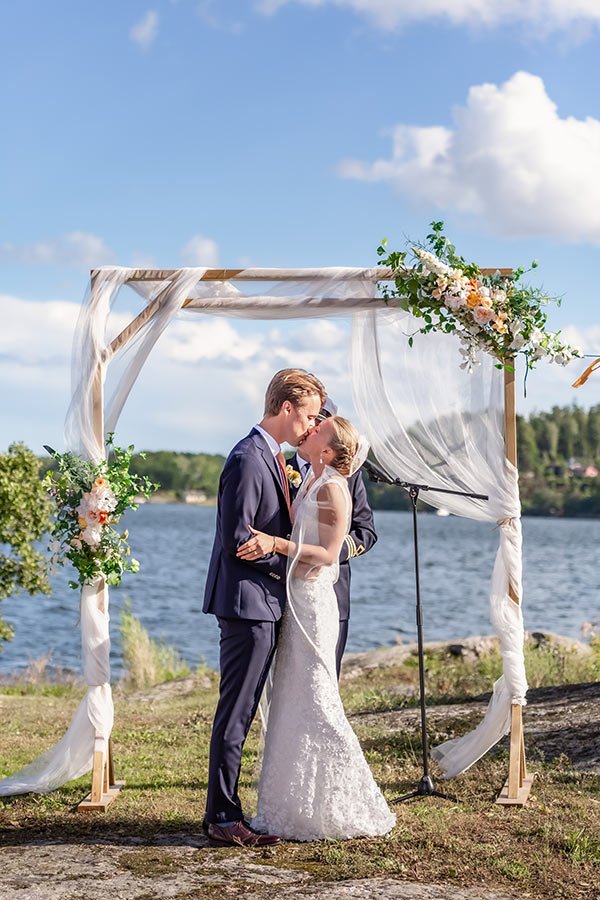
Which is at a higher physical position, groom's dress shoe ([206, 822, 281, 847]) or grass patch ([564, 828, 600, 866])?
groom's dress shoe ([206, 822, 281, 847])

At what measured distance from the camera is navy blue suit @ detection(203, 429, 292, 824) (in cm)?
435

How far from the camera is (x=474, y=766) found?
599 centimetres

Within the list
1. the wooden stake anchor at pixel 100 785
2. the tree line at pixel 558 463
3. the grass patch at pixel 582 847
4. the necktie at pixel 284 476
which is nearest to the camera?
the grass patch at pixel 582 847

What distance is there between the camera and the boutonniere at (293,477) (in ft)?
15.9

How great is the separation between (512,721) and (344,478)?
1.89 m

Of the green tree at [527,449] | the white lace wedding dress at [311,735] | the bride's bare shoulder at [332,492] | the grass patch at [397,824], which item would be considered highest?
the green tree at [527,449]

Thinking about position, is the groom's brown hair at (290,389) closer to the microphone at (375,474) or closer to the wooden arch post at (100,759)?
the microphone at (375,474)

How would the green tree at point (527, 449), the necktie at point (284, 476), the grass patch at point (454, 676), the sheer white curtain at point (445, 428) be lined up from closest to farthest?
Result: 1. the necktie at point (284, 476)
2. the sheer white curtain at point (445, 428)
3. the grass patch at point (454, 676)
4. the green tree at point (527, 449)

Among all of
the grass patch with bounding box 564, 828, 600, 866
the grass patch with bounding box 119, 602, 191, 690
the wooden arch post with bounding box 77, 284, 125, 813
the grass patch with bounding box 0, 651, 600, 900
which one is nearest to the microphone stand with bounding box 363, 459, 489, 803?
the grass patch with bounding box 0, 651, 600, 900

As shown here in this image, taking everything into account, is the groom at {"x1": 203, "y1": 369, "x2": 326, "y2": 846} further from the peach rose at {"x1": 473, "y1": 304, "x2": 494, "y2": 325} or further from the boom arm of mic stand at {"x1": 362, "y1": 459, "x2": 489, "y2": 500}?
the peach rose at {"x1": 473, "y1": 304, "x2": 494, "y2": 325}

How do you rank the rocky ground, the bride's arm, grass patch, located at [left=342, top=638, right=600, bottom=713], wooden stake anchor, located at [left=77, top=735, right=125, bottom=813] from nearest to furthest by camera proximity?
the rocky ground
the bride's arm
wooden stake anchor, located at [left=77, top=735, right=125, bottom=813]
grass patch, located at [left=342, top=638, right=600, bottom=713]

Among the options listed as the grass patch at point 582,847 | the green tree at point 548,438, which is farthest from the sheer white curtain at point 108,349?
the green tree at point 548,438

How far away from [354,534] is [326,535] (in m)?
0.61

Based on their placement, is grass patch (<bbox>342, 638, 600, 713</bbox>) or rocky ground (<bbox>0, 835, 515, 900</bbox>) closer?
rocky ground (<bbox>0, 835, 515, 900</bbox>)
